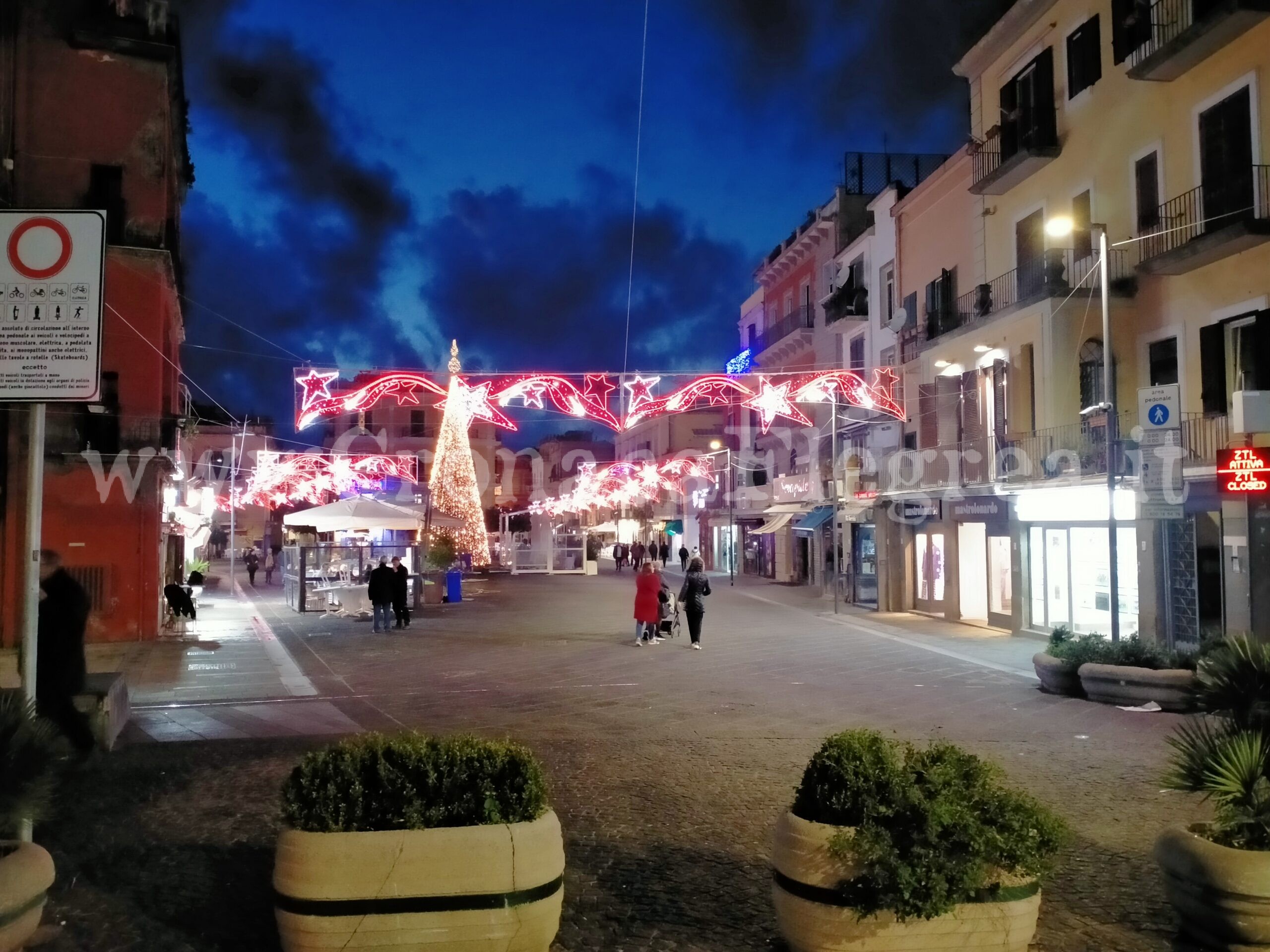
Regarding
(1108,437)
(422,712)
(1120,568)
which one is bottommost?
(422,712)

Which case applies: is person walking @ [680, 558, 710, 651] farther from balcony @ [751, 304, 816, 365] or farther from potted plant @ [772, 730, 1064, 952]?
balcony @ [751, 304, 816, 365]

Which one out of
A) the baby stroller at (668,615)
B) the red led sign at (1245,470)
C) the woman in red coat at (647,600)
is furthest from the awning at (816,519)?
the red led sign at (1245,470)

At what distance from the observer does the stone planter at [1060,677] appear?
13281 millimetres

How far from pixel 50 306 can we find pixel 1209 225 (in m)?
16.4

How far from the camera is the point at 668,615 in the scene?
67.6ft

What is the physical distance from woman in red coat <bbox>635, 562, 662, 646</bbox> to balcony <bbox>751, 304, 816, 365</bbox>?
71.6ft

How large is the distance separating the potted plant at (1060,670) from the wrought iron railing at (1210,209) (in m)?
6.99

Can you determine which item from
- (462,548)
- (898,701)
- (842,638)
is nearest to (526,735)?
(898,701)

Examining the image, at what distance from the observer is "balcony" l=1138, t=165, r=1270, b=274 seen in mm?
15336

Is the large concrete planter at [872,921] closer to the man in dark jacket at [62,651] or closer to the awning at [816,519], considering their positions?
the man in dark jacket at [62,651]

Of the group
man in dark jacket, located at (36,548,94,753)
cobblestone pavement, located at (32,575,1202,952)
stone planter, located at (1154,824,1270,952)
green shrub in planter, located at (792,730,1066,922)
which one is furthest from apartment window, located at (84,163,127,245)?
stone planter, located at (1154,824,1270,952)

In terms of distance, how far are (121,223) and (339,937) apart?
20033mm

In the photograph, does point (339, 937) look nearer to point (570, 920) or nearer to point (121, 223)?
point (570, 920)

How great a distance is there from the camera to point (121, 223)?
2106cm
